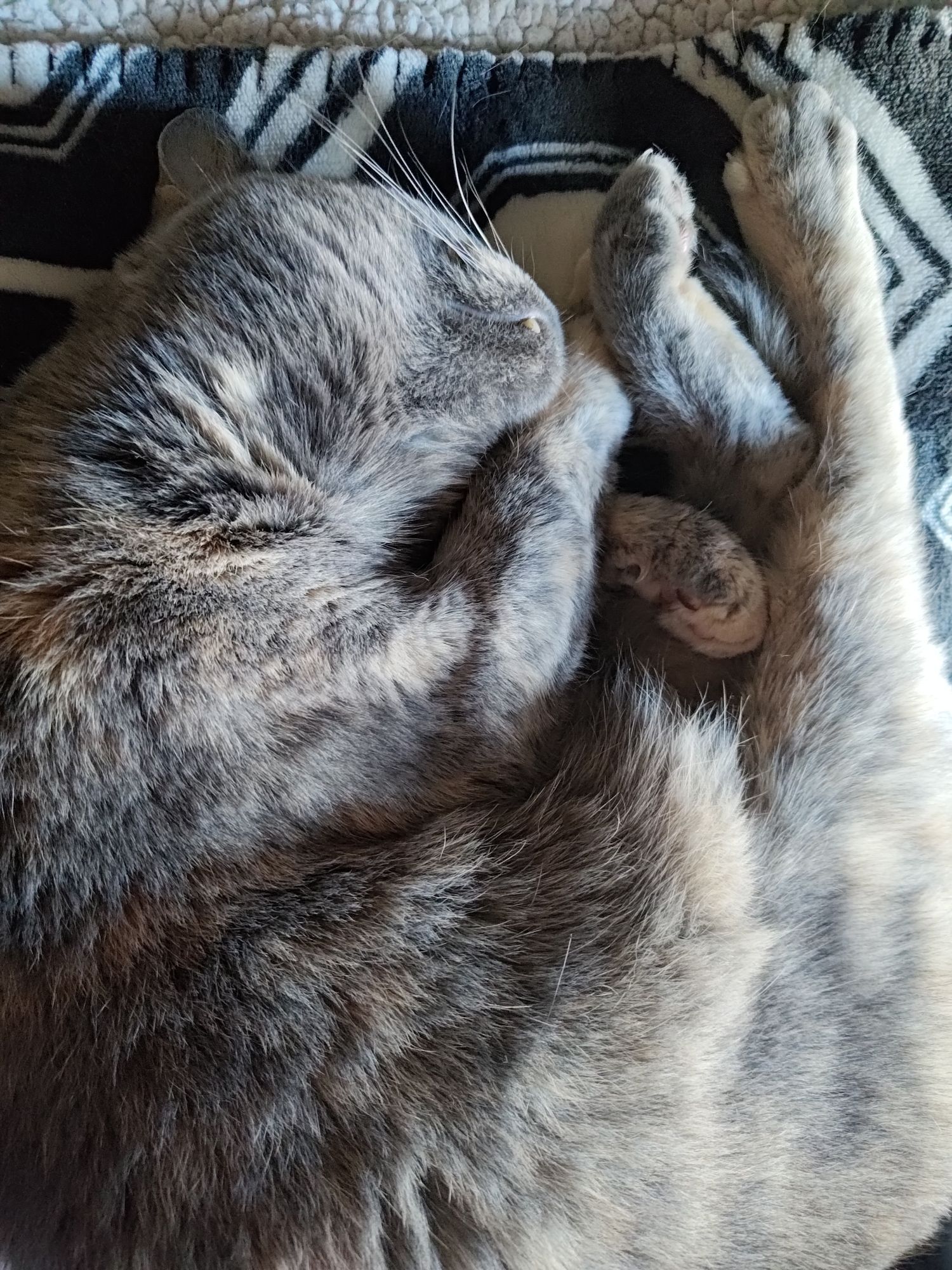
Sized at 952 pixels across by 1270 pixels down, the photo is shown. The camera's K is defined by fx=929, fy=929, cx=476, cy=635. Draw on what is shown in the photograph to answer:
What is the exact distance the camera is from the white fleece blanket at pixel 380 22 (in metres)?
1.22

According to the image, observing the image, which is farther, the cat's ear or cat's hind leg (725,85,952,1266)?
the cat's ear

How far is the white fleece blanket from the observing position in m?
1.22

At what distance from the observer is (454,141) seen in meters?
1.24

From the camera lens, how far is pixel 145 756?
83cm

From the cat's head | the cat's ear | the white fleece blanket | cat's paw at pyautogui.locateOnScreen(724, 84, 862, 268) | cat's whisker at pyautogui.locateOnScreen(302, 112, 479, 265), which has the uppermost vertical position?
the white fleece blanket

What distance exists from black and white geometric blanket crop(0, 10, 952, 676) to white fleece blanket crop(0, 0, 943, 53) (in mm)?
43

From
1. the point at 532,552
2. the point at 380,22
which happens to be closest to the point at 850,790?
the point at 532,552

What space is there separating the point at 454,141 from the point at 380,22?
0.19 metres

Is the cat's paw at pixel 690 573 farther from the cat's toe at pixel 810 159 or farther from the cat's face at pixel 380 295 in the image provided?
the cat's toe at pixel 810 159

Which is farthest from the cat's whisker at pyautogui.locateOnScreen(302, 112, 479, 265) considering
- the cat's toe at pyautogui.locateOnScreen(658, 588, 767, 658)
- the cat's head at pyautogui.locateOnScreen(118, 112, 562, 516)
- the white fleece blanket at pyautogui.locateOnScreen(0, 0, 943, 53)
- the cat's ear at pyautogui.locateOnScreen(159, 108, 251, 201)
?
the cat's toe at pyautogui.locateOnScreen(658, 588, 767, 658)

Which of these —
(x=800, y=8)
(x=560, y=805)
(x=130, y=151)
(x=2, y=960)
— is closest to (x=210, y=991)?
(x=2, y=960)

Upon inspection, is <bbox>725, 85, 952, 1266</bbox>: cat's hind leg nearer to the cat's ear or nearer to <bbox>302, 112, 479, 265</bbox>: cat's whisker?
<bbox>302, 112, 479, 265</bbox>: cat's whisker

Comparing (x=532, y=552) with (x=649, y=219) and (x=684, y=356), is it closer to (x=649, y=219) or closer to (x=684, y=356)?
(x=684, y=356)

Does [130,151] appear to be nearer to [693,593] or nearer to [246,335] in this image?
[246,335]
